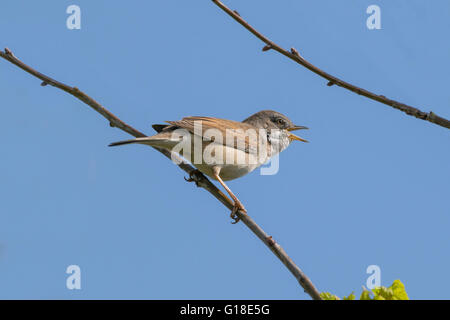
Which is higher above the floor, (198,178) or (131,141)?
(131,141)

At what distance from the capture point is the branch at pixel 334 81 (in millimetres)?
3408

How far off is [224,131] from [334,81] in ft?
11.2

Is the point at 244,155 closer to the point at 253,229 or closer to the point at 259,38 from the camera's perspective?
the point at 253,229

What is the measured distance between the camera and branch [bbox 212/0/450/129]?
3408mm

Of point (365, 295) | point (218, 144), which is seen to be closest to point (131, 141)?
point (218, 144)

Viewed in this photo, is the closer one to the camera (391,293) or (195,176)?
(391,293)

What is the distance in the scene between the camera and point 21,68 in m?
4.85

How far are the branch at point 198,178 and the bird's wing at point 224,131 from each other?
0.50m

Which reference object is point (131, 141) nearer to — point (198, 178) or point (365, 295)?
point (198, 178)

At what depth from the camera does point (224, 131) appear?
6.98m

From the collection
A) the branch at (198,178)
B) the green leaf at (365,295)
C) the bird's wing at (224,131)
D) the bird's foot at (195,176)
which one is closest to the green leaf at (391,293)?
the green leaf at (365,295)

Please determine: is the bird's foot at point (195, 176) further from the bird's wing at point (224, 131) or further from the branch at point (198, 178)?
the bird's wing at point (224, 131)
